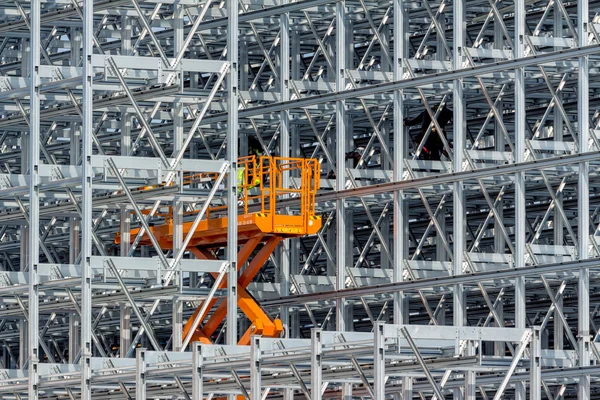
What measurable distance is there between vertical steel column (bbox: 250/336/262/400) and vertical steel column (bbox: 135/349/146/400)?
3413 millimetres

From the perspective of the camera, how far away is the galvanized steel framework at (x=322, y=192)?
170 ft

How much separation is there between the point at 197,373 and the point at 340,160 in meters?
17.3

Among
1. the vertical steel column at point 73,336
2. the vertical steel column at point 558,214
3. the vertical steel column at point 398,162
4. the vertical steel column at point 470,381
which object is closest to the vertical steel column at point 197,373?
the vertical steel column at point 470,381

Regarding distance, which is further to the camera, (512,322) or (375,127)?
(512,322)

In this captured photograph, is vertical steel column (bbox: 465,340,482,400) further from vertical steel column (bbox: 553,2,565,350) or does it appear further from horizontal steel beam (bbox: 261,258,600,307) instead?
vertical steel column (bbox: 553,2,565,350)

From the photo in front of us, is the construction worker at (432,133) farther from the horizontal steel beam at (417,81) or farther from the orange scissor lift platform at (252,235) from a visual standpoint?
the orange scissor lift platform at (252,235)

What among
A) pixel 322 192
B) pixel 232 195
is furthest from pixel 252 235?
pixel 322 192

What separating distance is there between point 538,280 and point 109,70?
1421 cm

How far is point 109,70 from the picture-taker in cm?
5412

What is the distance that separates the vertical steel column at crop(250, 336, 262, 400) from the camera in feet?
155

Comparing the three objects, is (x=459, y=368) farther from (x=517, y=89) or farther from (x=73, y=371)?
(x=517, y=89)

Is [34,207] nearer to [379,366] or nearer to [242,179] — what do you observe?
[242,179]

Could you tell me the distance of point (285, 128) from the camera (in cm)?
6625

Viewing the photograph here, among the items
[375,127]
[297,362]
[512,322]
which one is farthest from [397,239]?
[297,362]
